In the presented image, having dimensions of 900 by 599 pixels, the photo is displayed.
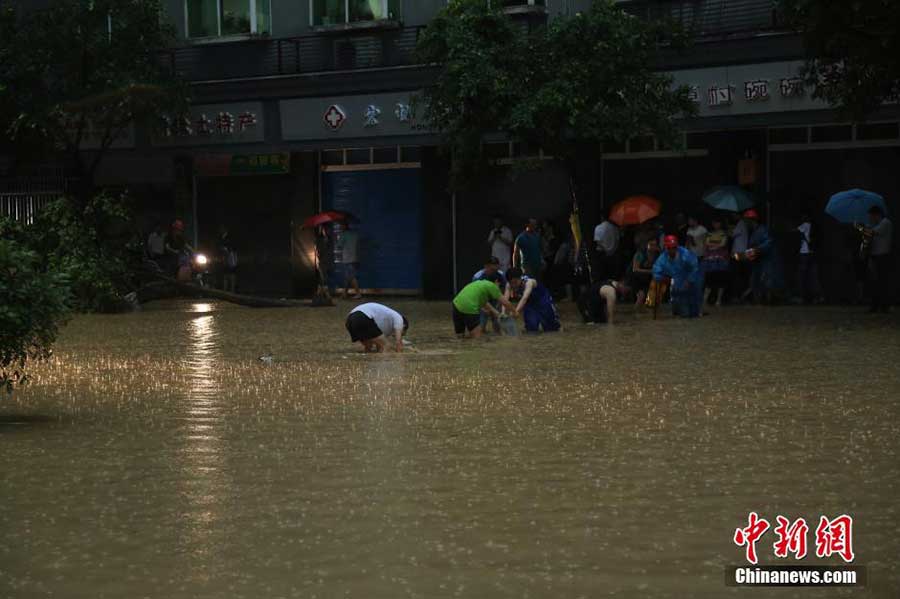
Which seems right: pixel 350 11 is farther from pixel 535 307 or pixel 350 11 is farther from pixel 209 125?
pixel 535 307

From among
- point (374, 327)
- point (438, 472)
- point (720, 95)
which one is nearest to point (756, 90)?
point (720, 95)

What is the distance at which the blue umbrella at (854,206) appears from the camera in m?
23.8

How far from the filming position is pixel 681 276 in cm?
2317

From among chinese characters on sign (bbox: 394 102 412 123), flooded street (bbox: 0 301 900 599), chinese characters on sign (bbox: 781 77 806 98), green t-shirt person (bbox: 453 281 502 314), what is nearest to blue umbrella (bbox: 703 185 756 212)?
chinese characters on sign (bbox: 781 77 806 98)

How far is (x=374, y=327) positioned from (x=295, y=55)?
609 inches

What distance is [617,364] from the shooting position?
598 inches

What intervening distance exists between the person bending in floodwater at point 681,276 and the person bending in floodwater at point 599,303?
1377mm

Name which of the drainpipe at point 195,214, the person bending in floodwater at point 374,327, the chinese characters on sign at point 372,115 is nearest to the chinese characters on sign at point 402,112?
the chinese characters on sign at point 372,115

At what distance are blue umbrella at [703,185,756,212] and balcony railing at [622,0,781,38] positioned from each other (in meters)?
2.63

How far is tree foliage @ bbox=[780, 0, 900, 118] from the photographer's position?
1967cm

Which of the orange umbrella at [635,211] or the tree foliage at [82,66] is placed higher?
the tree foliage at [82,66]

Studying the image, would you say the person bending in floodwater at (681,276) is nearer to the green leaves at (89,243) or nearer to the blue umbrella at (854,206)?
the blue umbrella at (854,206)

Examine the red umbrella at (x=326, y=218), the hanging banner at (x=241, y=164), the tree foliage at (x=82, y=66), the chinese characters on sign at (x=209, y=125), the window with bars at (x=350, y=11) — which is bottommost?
the red umbrella at (x=326, y=218)

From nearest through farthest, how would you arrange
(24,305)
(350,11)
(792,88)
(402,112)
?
(24,305) < (792,88) < (402,112) < (350,11)
